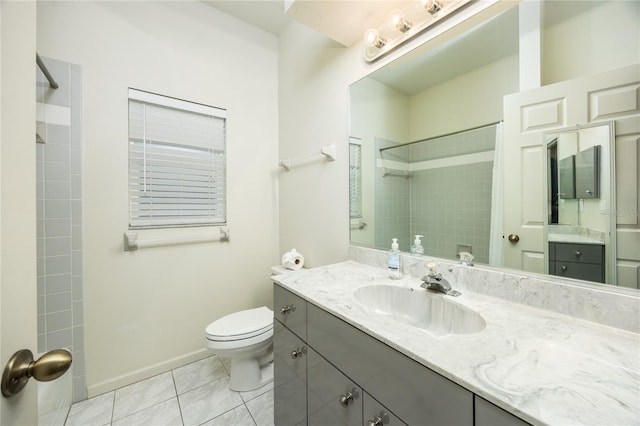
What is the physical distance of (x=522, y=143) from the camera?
0.89 meters

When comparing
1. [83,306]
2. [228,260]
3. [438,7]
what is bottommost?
[83,306]

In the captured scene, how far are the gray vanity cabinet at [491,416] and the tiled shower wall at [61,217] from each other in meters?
1.98

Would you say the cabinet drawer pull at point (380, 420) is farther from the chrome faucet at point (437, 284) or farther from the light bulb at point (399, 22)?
the light bulb at point (399, 22)

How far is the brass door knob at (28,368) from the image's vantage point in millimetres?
362

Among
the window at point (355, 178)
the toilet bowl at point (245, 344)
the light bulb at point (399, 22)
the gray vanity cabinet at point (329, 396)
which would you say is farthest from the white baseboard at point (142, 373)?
the light bulb at point (399, 22)

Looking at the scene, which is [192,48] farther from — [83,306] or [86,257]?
[83,306]

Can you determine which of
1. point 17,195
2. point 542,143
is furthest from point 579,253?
point 17,195

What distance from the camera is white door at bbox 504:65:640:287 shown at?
2.26 ft

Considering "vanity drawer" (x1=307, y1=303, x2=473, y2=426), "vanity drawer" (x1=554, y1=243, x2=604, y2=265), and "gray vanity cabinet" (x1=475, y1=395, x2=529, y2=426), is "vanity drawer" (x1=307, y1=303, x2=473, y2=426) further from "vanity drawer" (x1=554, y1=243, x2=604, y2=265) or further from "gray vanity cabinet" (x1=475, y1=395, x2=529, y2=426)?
"vanity drawer" (x1=554, y1=243, x2=604, y2=265)

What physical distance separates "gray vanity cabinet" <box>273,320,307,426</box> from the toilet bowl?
1.11 ft

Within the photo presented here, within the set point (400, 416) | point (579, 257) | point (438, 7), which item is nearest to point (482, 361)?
point (400, 416)

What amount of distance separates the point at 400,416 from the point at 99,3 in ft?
8.25

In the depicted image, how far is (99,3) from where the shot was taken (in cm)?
150

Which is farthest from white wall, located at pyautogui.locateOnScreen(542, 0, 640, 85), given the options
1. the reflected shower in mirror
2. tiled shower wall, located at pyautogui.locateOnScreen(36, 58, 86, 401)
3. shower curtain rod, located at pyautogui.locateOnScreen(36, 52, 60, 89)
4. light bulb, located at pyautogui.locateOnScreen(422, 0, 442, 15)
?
tiled shower wall, located at pyautogui.locateOnScreen(36, 58, 86, 401)
